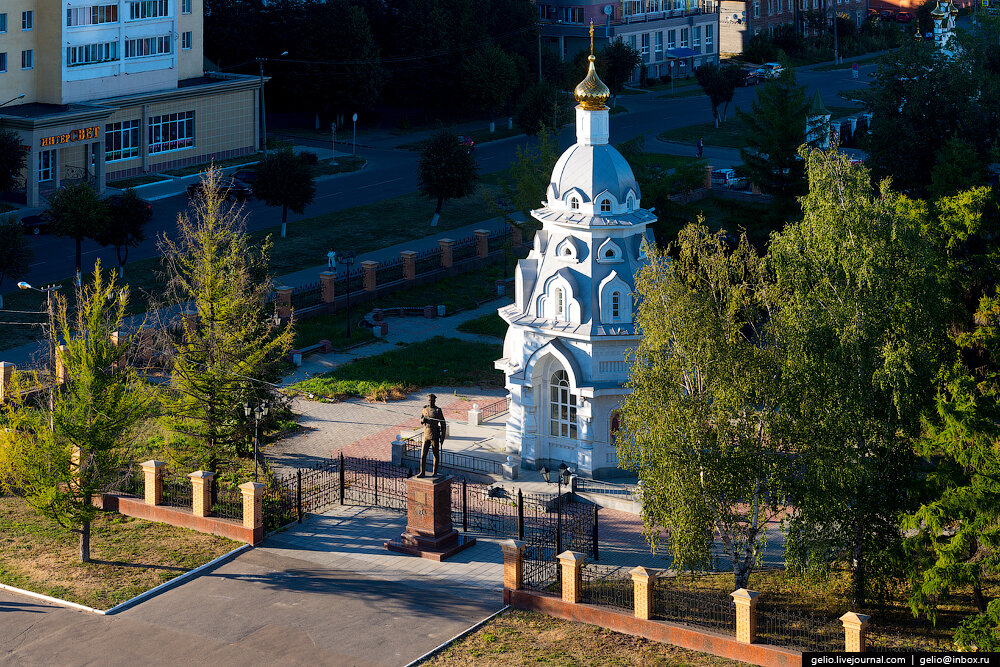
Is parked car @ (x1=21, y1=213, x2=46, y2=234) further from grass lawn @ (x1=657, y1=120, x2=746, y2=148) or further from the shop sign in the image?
grass lawn @ (x1=657, y1=120, x2=746, y2=148)

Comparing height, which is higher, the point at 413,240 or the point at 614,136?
the point at 614,136

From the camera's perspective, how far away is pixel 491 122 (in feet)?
303

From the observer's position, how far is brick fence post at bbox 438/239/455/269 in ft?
200

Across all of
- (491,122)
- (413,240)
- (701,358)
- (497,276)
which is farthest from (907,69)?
(491,122)

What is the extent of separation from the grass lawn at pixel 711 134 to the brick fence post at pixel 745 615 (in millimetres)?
60491

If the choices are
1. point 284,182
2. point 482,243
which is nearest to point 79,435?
point 482,243

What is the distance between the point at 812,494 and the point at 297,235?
136 ft

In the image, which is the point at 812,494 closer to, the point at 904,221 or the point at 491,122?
the point at 904,221

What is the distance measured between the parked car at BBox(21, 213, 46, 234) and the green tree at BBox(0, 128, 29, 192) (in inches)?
93.4

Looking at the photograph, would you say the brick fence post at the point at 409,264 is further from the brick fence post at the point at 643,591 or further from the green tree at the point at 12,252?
the brick fence post at the point at 643,591

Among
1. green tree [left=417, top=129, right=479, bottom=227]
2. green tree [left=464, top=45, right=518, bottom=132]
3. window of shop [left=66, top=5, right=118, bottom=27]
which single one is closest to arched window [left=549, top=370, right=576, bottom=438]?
green tree [left=417, top=129, right=479, bottom=227]

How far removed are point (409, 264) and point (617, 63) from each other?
150ft

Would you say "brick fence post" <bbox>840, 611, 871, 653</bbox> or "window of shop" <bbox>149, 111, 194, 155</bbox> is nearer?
"brick fence post" <bbox>840, 611, 871, 653</bbox>

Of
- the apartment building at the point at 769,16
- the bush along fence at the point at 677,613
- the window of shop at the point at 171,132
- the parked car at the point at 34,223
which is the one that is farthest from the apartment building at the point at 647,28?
the bush along fence at the point at 677,613
